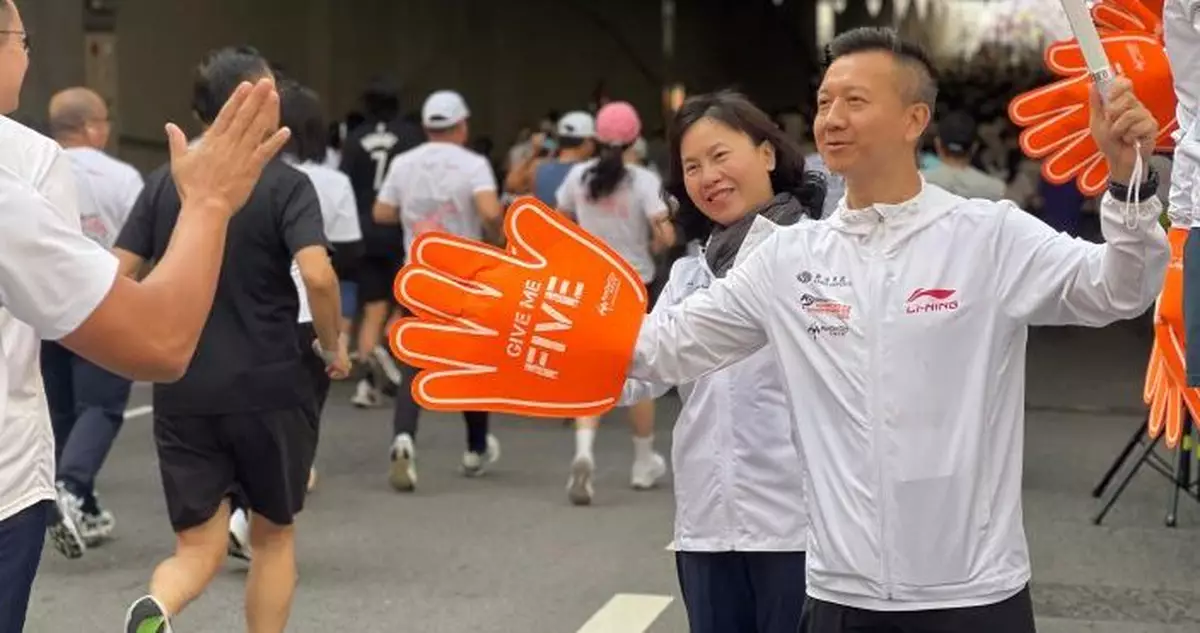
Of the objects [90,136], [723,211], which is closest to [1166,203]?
[723,211]

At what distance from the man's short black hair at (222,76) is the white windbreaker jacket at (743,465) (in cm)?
193

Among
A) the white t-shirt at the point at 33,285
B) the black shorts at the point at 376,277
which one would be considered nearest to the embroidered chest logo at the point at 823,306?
the white t-shirt at the point at 33,285

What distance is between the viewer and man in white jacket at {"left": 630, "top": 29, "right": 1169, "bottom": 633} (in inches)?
122

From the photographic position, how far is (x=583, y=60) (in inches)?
1313

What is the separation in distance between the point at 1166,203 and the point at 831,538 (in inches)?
56.3

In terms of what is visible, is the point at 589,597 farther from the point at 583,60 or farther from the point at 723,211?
the point at 583,60

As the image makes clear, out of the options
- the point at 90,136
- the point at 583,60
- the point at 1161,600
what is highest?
the point at 90,136

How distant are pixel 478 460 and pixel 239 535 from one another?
2244 millimetres

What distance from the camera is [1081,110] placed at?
4238 millimetres

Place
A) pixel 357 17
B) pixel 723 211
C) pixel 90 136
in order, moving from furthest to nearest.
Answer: pixel 357 17 < pixel 90 136 < pixel 723 211

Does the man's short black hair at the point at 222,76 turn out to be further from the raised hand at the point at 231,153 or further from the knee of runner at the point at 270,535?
the raised hand at the point at 231,153

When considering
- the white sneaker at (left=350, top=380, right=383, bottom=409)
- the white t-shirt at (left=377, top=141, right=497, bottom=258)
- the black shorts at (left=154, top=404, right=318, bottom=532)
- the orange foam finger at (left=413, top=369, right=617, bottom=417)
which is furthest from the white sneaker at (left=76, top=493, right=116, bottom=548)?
the orange foam finger at (left=413, top=369, right=617, bottom=417)

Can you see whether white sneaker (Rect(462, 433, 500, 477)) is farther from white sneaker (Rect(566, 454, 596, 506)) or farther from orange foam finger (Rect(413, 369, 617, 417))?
orange foam finger (Rect(413, 369, 617, 417))

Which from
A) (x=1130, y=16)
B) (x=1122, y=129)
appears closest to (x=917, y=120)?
(x=1122, y=129)
